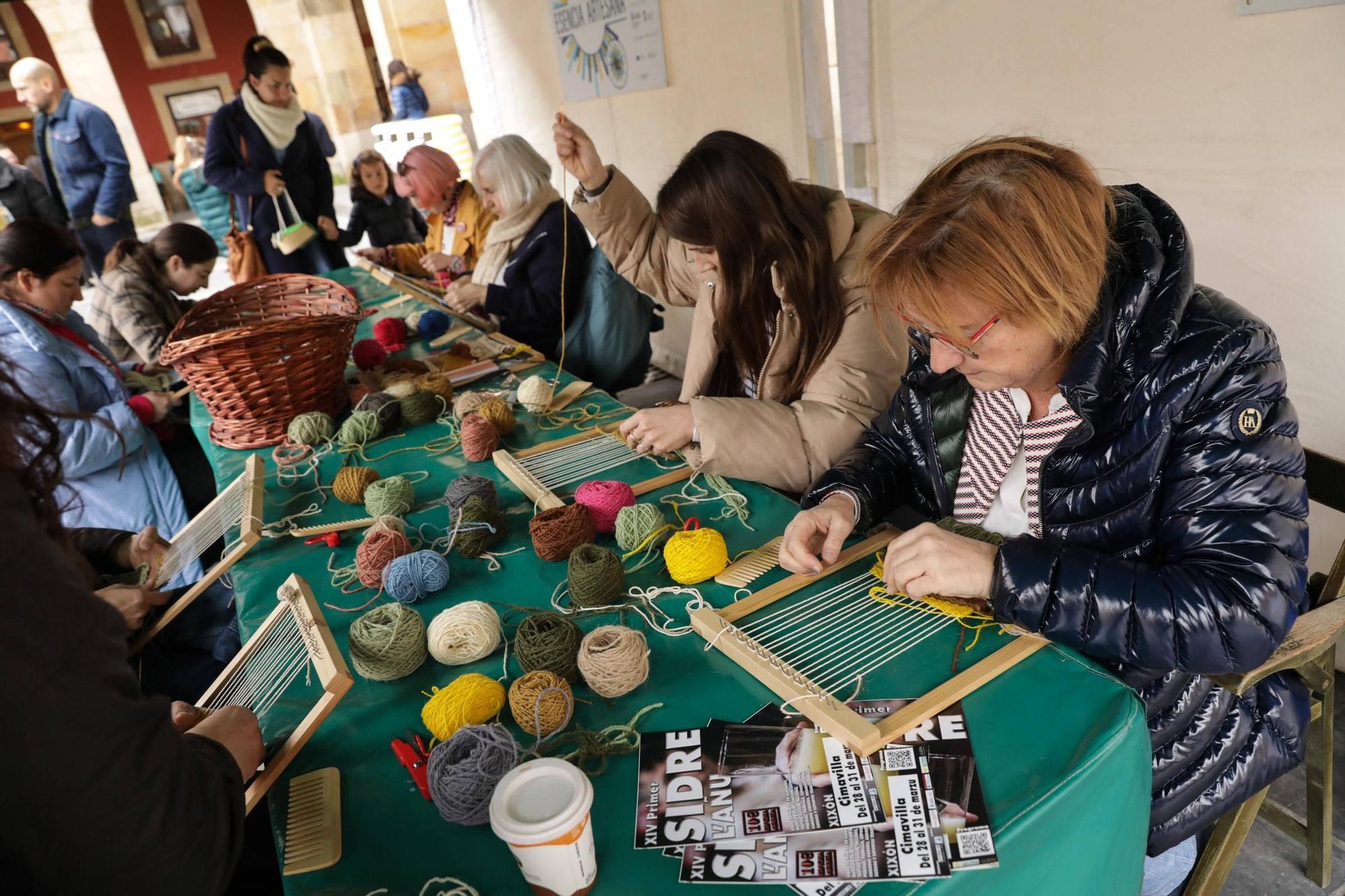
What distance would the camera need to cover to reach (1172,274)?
3.42 feet

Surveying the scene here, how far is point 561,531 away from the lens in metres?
1.37

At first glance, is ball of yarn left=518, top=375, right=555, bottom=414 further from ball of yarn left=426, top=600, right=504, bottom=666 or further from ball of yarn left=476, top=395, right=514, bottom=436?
ball of yarn left=426, top=600, right=504, bottom=666

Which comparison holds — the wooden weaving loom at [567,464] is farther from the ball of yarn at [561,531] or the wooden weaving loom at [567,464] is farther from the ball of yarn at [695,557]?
the ball of yarn at [695,557]

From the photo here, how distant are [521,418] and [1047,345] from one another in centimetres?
134

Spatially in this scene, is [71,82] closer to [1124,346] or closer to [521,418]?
[521,418]

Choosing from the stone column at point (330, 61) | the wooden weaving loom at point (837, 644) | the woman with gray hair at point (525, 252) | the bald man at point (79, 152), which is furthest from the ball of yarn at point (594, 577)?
the stone column at point (330, 61)

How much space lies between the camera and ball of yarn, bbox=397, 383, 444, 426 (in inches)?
81.8

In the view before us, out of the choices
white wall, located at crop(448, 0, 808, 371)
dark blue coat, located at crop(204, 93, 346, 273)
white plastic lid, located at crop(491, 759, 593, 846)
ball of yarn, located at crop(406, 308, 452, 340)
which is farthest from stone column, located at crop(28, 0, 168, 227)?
white plastic lid, located at crop(491, 759, 593, 846)

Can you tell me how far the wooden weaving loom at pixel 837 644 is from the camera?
36.8 inches

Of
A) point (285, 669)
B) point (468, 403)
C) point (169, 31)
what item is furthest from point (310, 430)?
point (169, 31)

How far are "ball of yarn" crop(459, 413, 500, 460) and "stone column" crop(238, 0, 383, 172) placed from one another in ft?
34.8

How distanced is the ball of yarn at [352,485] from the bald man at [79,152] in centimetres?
491

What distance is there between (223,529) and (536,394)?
753 millimetres

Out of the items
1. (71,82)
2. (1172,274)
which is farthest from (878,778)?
(71,82)
